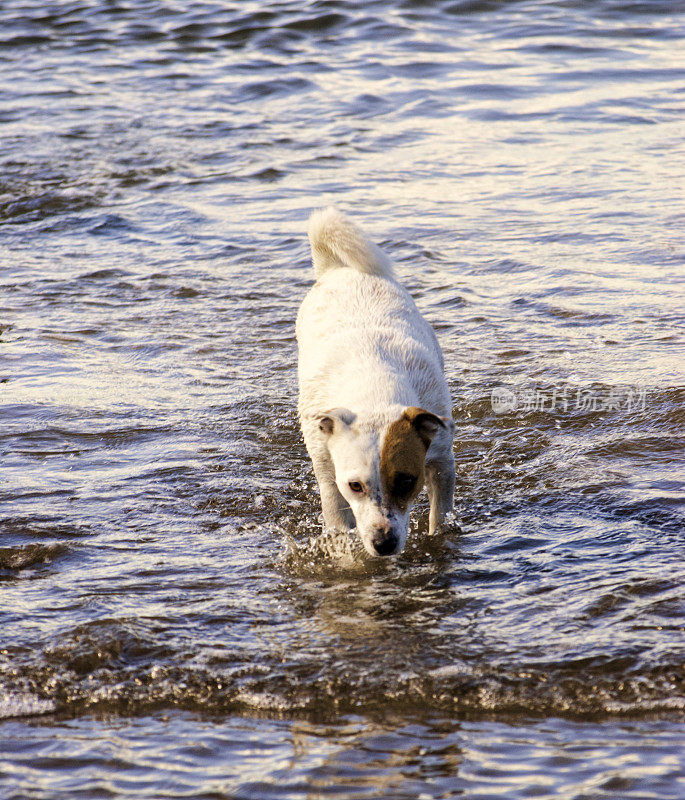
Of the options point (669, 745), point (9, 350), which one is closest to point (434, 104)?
point (9, 350)

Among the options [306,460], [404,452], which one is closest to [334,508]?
[404,452]

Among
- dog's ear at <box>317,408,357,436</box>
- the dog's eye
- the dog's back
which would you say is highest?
the dog's back

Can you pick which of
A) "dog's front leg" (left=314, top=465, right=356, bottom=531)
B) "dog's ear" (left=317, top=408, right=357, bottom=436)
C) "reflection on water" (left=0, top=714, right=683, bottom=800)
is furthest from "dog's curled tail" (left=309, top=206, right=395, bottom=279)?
"reflection on water" (left=0, top=714, right=683, bottom=800)

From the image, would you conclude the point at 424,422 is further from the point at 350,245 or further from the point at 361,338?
the point at 350,245

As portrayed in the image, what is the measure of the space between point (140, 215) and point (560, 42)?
29.7 feet

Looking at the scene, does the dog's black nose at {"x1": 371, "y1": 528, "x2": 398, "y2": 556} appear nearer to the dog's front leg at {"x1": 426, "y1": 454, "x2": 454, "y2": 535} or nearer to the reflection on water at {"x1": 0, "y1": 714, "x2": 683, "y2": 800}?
the dog's front leg at {"x1": 426, "y1": 454, "x2": 454, "y2": 535}

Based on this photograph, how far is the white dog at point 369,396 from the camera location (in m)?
4.76

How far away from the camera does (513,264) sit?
973cm

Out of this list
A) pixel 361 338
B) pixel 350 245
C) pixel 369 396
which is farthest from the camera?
pixel 350 245

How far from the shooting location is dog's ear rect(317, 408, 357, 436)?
486 cm

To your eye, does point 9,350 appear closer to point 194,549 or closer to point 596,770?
point 194,549

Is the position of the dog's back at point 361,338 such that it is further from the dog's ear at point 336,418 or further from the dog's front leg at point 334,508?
the dog's front leg at point 334,508

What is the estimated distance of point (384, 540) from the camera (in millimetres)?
4734

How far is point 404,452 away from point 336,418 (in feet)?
1.17
